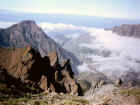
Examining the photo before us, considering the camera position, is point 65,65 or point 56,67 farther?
point 65,65

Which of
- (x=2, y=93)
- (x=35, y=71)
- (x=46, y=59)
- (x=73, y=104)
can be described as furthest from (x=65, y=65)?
(x=73, y=104)

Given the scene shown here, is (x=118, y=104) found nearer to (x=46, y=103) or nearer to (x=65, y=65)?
(x=46, y=103)

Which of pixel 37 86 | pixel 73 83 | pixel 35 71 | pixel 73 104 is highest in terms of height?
pixel 73 104

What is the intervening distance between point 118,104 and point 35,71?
75.9m

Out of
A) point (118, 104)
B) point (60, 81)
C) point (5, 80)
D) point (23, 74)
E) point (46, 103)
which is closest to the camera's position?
point (118, 104)

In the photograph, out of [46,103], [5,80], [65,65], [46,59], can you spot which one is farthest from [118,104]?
[65,65]

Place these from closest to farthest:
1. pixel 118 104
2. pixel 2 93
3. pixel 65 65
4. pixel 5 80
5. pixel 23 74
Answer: pixel 118 104 < pixel 2 93 < pixel 5 80 < pixel 23 74 < pixel 65 65

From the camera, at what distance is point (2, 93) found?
70188 mm

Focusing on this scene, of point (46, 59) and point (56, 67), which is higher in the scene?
point (46, 59)

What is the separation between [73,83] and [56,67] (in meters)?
22.6

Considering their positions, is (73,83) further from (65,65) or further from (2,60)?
(2,60)

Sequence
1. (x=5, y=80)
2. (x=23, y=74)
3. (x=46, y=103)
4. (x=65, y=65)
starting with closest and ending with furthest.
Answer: (x=46, y=103) → (x=5, y=80) → (x=23, y=74) → (x=65, y=65)

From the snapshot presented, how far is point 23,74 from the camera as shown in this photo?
10825cm

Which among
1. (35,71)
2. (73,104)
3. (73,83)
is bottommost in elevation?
(73,83)
